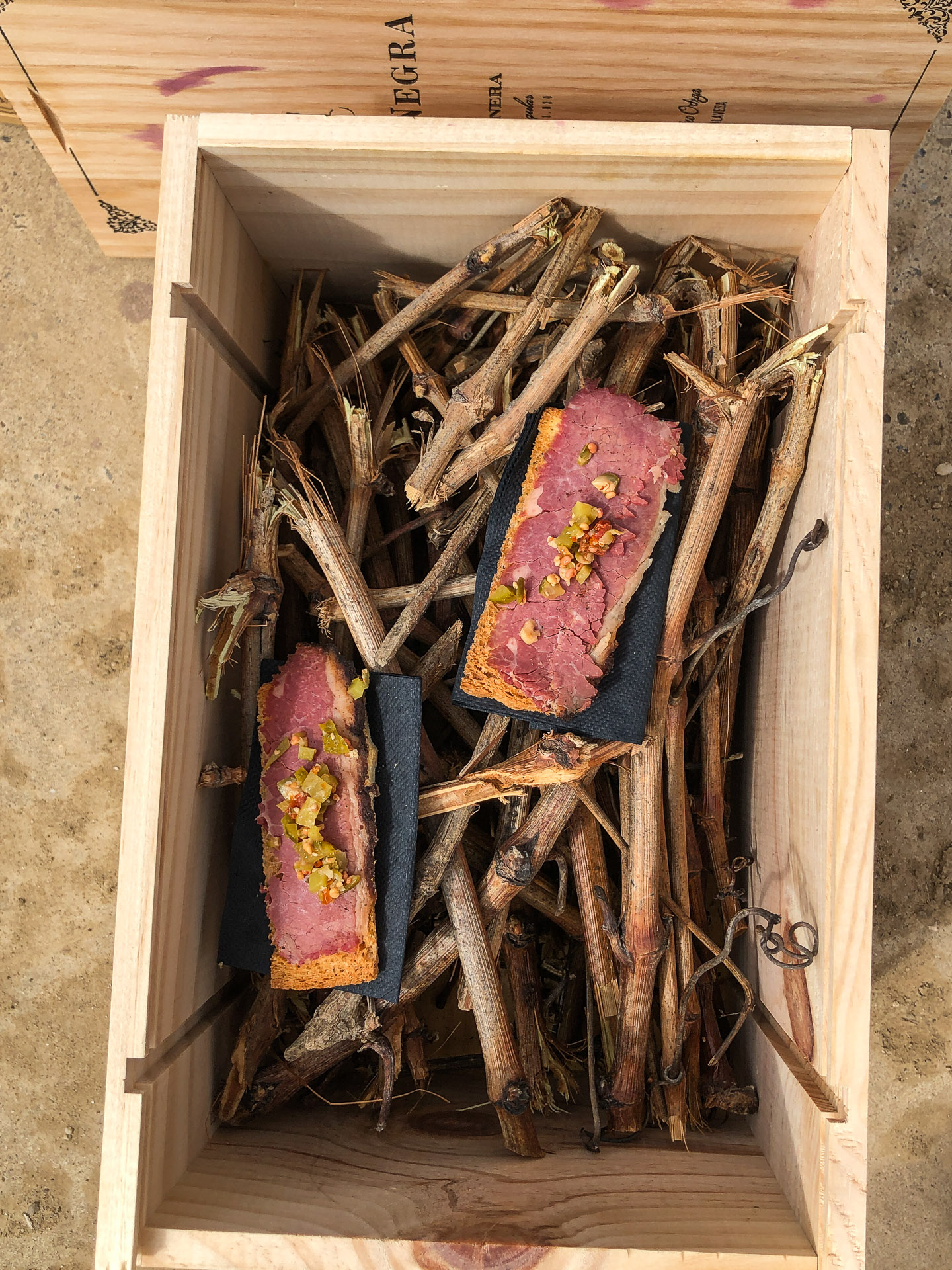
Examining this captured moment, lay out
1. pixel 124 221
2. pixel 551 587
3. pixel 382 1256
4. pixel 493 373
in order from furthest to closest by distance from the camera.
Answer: pixel 124 221 → pixel 493 373 → pixel 551 587 → pixel 382 1256

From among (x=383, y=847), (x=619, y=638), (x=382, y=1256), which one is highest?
(x=619, y=638)

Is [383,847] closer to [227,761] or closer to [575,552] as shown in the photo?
[227,761]

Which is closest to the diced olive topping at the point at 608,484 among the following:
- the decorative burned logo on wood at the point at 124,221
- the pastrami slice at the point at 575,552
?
the pastrami slice at the point at 575,552

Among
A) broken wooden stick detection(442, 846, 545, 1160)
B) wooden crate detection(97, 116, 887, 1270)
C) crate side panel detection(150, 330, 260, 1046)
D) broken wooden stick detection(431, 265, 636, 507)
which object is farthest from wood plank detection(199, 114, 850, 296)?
broken wooden stick detection(442, 846, 545, 1160)

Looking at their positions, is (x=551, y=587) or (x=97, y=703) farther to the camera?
(x=97, y=703)

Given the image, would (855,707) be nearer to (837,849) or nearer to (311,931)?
(837,849)

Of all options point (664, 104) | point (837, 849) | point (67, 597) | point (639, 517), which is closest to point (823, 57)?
point (664, 104)

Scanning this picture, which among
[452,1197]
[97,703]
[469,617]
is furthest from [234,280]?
[452,1197]
